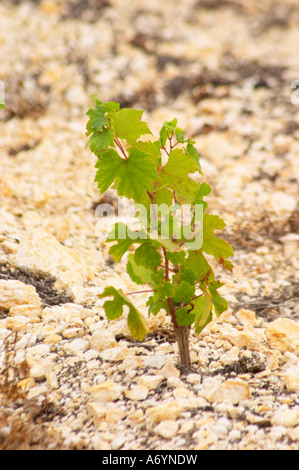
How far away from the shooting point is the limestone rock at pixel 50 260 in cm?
193

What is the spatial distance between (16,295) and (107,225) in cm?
80

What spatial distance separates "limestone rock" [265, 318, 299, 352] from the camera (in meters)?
1.65

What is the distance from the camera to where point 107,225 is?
7.95 ft

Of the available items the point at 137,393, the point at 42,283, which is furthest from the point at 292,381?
the point at 42,283

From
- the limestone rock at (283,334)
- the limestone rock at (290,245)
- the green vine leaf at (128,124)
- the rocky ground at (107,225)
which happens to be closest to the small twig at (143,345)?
the rocky ground at (107,225)

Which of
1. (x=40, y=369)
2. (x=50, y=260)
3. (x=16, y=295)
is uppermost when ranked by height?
(x=50, y=260)

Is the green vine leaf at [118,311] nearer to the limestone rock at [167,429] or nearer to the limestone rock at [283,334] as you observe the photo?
the limestone rock at [167,429]

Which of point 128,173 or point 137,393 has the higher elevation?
point 128,173

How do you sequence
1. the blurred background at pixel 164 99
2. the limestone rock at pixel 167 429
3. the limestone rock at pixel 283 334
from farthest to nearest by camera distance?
the blurred background at pixel 164 99 → the limestone rock at pixel 283 334 → the limestone rock at pixel 167 429

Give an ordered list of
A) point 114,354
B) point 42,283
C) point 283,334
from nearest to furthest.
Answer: point 114,354 < point 283,334 < point 42,283

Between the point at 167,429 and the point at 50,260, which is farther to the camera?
the point at 50,260

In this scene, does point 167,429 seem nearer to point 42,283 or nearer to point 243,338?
point 243,338
